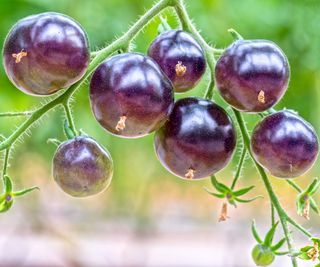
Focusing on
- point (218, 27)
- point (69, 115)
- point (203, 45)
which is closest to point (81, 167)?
point (69, 115)

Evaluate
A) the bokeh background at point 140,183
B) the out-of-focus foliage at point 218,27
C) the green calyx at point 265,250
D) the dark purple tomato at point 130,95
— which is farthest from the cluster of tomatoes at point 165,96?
the out-of-focus foliage at point 218,27

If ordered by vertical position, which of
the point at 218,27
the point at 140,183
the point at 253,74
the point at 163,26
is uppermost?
the point at 140,183

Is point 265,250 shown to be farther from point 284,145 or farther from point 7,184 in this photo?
point 7,184

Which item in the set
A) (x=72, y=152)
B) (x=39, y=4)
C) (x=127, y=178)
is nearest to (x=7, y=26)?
(x=39, y=4)

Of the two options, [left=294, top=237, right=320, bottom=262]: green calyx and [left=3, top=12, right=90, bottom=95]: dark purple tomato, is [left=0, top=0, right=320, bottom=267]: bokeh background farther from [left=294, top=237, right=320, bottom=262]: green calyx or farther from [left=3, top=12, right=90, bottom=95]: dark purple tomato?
[left=3, top=12, right=90, bottom=95]: dark purple tomato

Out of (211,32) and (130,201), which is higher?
(130,201)

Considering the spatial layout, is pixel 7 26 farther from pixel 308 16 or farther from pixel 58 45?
pixel 58 45

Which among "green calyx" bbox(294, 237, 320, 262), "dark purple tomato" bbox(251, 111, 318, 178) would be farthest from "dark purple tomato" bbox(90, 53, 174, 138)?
"green calyx" bbox(294, 237, 320, 262)
